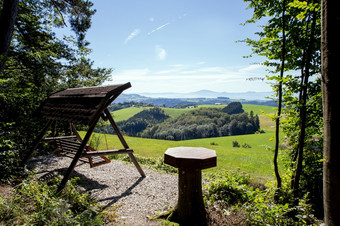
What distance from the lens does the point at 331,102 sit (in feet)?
4.96

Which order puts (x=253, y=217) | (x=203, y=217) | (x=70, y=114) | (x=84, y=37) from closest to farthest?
(x=253, y=217) < (x=203, y=217) < (x=70, y=114) < (x=84, y=37)

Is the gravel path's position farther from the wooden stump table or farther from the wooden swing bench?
the wooden swing bench

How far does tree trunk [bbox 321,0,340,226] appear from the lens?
4.78 ft

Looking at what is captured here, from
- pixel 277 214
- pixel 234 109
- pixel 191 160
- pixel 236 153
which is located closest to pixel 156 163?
pixel 191 160

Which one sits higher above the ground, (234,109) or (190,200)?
(190,200)

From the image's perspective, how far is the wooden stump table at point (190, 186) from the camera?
3318 millimetres

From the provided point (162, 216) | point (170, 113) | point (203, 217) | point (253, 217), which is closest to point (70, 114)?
point (162, 216)

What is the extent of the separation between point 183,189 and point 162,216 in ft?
2.47

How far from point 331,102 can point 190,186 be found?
8.38 feet

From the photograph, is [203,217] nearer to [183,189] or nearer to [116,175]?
[183,189]

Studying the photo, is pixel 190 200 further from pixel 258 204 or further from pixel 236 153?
pixel 236 153

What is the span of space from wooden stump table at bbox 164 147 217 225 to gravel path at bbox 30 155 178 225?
57cm

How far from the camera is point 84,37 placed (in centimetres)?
1071

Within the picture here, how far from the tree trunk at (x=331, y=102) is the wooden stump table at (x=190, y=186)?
6.09 feet
